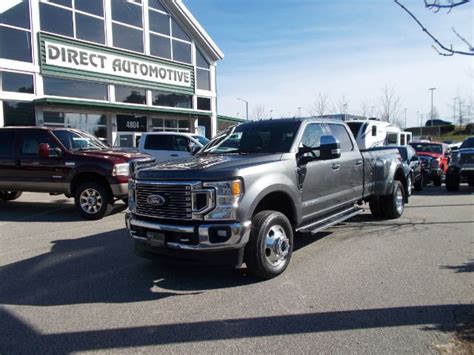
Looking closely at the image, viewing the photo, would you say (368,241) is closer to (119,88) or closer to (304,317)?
(304,317)

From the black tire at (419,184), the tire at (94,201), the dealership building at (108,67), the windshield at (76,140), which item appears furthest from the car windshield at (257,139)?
the dealership building at (108,67)

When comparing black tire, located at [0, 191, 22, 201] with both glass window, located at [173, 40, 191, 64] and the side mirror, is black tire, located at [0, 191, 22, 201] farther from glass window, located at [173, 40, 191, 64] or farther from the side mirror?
glass window, located at [173, 40, 191, 64]

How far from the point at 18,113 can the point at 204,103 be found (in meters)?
13.4

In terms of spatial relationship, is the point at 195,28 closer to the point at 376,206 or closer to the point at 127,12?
the point at 127,12

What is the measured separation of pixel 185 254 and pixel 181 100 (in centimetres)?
2400

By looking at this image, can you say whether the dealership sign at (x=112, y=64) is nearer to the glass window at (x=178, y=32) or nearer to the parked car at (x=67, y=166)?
the glass window at (x=178, y=32)

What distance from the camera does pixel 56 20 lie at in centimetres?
2023

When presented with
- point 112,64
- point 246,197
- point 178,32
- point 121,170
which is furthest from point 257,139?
point 178,32

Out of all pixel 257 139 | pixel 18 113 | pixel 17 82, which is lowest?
pixel 257 139

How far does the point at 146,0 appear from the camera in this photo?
25266 millimetres

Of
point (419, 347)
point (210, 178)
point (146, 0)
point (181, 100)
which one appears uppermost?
point (146, 0)

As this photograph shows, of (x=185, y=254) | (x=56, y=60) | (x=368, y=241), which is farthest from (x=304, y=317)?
(x=56, y=60)

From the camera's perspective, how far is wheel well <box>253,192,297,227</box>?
17.2ft

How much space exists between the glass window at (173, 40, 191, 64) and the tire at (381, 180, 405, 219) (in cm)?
2143
